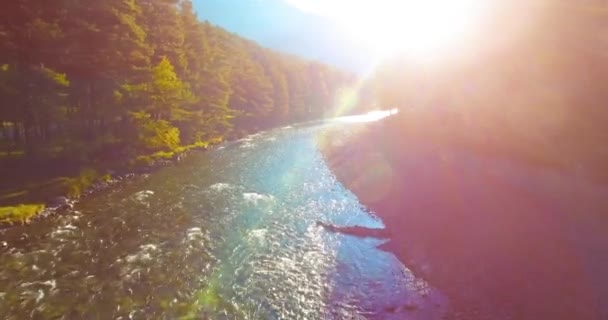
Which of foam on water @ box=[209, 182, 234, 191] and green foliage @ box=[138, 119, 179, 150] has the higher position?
green foliage @ box=[138, 119, 179, 150]

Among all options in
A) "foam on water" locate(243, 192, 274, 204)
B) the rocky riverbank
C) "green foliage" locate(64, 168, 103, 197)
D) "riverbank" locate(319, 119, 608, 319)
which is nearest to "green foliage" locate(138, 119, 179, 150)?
the rocky riverbank

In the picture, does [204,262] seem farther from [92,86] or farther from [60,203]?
[92,86]

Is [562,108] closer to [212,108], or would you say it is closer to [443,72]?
[443,72]

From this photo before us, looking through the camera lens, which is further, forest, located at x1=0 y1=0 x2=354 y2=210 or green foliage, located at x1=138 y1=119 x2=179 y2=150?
green foliage, located at x1=138 y1=119 x2=179 y2=150

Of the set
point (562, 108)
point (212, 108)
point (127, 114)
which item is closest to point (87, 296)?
point (127, 114)

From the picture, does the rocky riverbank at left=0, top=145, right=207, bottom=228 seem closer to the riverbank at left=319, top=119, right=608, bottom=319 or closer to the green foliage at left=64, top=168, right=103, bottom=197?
the green foliage at left=64, top=168, right=103, bottom=197

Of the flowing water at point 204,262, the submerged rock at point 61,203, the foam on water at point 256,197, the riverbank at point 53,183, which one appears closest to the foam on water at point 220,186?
the flowing water at point 204,262

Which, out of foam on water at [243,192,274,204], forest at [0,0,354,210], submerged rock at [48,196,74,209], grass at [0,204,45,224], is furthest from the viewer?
forest at [0,0,354,210]

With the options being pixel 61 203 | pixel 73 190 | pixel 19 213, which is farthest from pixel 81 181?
pixel 19 213
